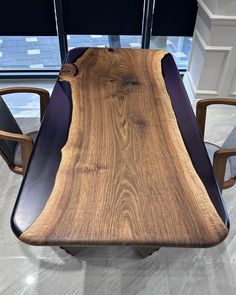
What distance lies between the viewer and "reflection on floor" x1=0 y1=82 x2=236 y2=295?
4.25ft

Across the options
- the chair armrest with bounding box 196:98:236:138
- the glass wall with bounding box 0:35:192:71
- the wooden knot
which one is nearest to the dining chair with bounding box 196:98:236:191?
the chair armrest with bounding box 196:98:236:138

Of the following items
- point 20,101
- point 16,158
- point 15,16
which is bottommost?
point 20,101

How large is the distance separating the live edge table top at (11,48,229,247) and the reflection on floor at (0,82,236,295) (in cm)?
71

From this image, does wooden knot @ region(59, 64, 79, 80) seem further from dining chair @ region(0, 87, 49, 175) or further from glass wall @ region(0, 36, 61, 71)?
glass wall @ region(0, 36, 61, 71)

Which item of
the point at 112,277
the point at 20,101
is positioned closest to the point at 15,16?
the point at 20,101

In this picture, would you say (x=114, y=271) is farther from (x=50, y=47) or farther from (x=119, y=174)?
(x=50, y=47)

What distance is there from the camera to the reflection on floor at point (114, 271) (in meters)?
1.29

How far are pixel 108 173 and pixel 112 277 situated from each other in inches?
28.7

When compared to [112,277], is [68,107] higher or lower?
higher

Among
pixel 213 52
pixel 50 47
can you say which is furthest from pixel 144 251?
pixel 50 47

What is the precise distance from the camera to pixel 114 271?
1.36m

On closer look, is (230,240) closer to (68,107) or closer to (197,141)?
(197,141)

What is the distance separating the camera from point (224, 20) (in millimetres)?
2051

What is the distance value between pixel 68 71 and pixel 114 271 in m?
1.10
